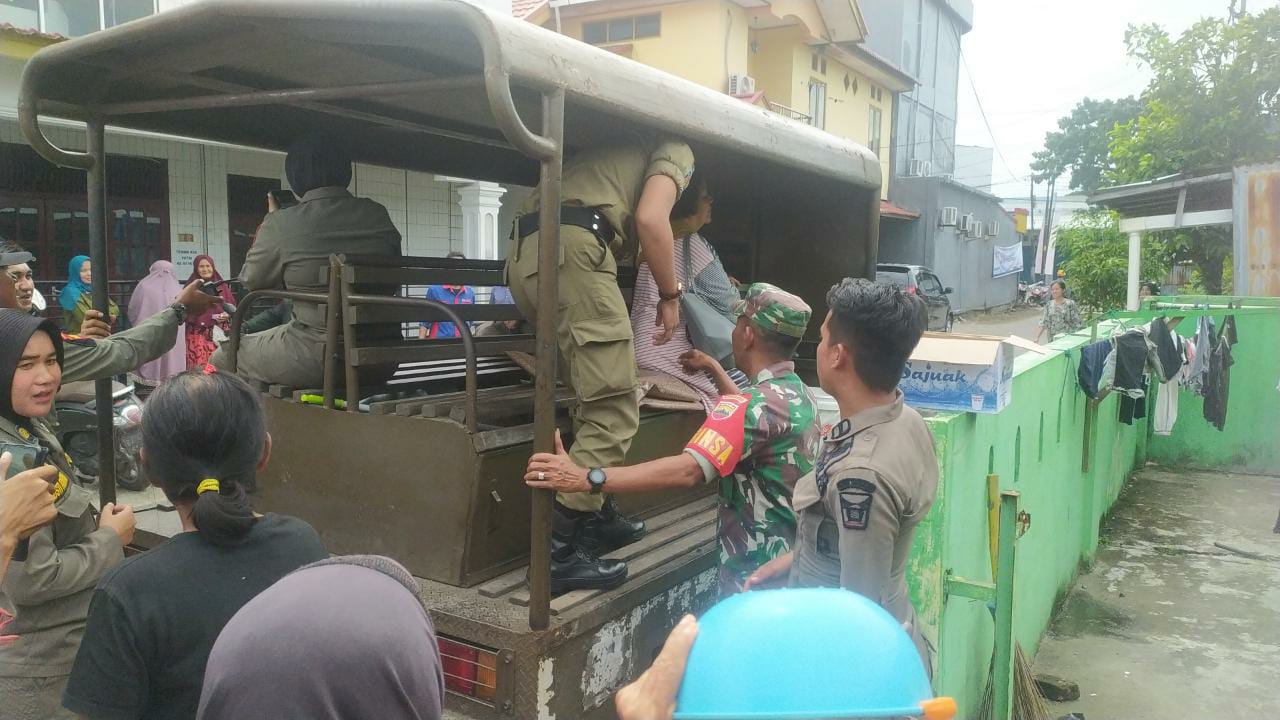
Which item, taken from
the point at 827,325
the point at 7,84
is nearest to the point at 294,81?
the point at 827,325

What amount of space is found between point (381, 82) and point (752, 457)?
178cm

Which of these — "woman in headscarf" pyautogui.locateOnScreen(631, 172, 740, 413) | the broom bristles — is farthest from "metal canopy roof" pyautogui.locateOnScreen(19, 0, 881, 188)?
the broom bristles

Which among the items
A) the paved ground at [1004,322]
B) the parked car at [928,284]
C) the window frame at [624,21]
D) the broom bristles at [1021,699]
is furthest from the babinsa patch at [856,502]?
the paved ground at [1004,322]

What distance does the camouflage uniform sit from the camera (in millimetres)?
2490

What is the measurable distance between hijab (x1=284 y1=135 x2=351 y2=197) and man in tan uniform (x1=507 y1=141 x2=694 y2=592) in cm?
96

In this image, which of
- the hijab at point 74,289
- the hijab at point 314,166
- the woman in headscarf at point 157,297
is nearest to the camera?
the hijab at point 314,166

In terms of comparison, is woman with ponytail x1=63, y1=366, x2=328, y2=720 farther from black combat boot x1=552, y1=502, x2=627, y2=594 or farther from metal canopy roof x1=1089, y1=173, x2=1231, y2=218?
metal canopy roof x1=1089, y1=173, x2=1231, y2=218

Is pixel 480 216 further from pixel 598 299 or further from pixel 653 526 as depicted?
pixel 598 299

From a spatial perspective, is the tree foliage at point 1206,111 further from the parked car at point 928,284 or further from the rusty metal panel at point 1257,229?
the parked car at point 928,284

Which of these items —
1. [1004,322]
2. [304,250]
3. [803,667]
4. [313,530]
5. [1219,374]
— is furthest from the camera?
[1004,322]

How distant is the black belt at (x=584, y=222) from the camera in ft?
9.81

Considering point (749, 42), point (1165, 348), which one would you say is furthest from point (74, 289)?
point (749, 42)

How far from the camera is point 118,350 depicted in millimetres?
3104

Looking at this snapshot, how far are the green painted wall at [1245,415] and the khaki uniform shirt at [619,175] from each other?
8.91m
